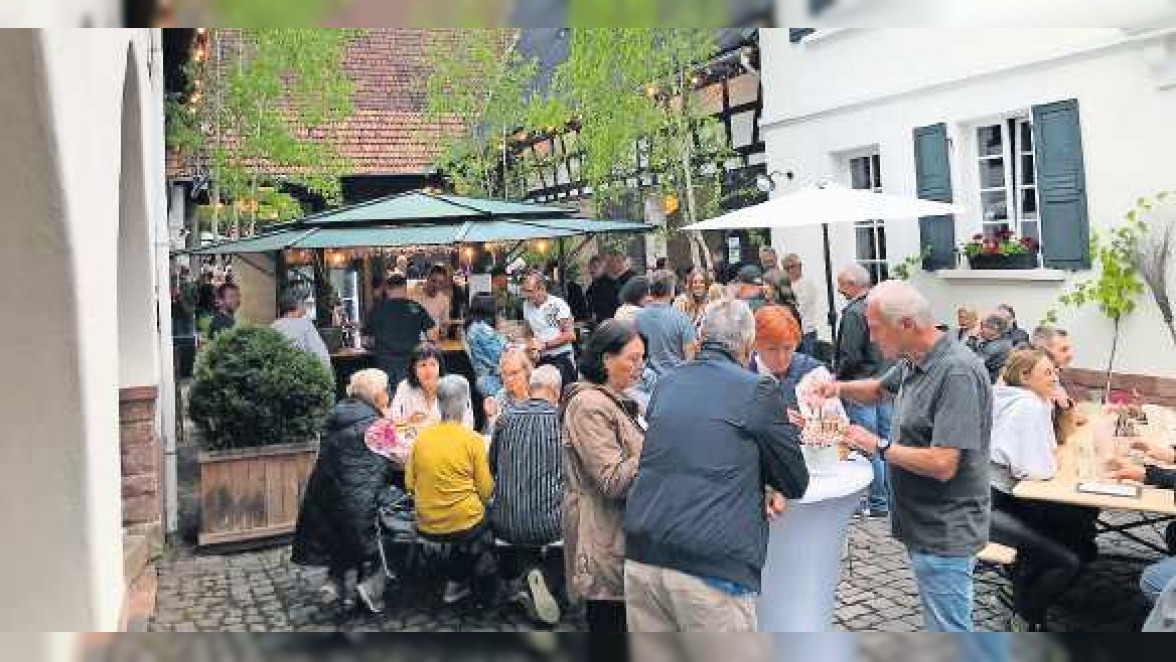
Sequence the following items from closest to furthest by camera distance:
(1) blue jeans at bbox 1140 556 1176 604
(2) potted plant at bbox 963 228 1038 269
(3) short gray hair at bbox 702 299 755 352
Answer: (3) short gray hair at bbox 702 299 755 352
(1) blue jeans at bbox 1140 556 1176 604
(2) potted plant at bbox 963 228 1038 269

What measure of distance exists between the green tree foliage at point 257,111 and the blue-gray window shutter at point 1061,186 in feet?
23.8

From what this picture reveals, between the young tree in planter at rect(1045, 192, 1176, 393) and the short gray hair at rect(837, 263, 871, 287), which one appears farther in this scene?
the young tree in planter at rect(1045, 192, 1176, 393)

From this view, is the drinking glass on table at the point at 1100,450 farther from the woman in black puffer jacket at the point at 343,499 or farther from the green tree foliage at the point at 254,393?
the green tree foliage at the point at 254,393

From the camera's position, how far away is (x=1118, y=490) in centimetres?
394

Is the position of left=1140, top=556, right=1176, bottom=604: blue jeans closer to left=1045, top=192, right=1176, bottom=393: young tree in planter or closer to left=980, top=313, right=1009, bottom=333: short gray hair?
left=980, top=313, right=1009, bottom=333: short gray hair

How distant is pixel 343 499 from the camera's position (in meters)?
4.62

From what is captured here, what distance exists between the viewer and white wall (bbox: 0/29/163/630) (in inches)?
74.7

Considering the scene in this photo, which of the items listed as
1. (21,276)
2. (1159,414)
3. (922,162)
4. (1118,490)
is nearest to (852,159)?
(922,162)

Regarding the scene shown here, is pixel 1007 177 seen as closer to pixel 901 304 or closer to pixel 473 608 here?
pixel 901 304

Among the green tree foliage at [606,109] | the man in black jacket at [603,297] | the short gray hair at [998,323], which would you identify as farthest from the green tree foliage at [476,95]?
the short gray hair at [998,323]

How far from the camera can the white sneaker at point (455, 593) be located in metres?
4.84

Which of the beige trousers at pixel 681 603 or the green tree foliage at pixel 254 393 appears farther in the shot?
the green tree foliage at pixel 254 393

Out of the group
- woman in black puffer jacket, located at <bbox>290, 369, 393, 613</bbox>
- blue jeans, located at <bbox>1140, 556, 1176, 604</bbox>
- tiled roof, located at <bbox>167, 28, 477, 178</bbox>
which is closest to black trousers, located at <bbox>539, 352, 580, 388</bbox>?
woman in black puffer jacket, located at <bbox>290, 369, 393, 613</bbox>

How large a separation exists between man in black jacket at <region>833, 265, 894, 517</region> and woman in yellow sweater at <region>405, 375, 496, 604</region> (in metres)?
2.60
